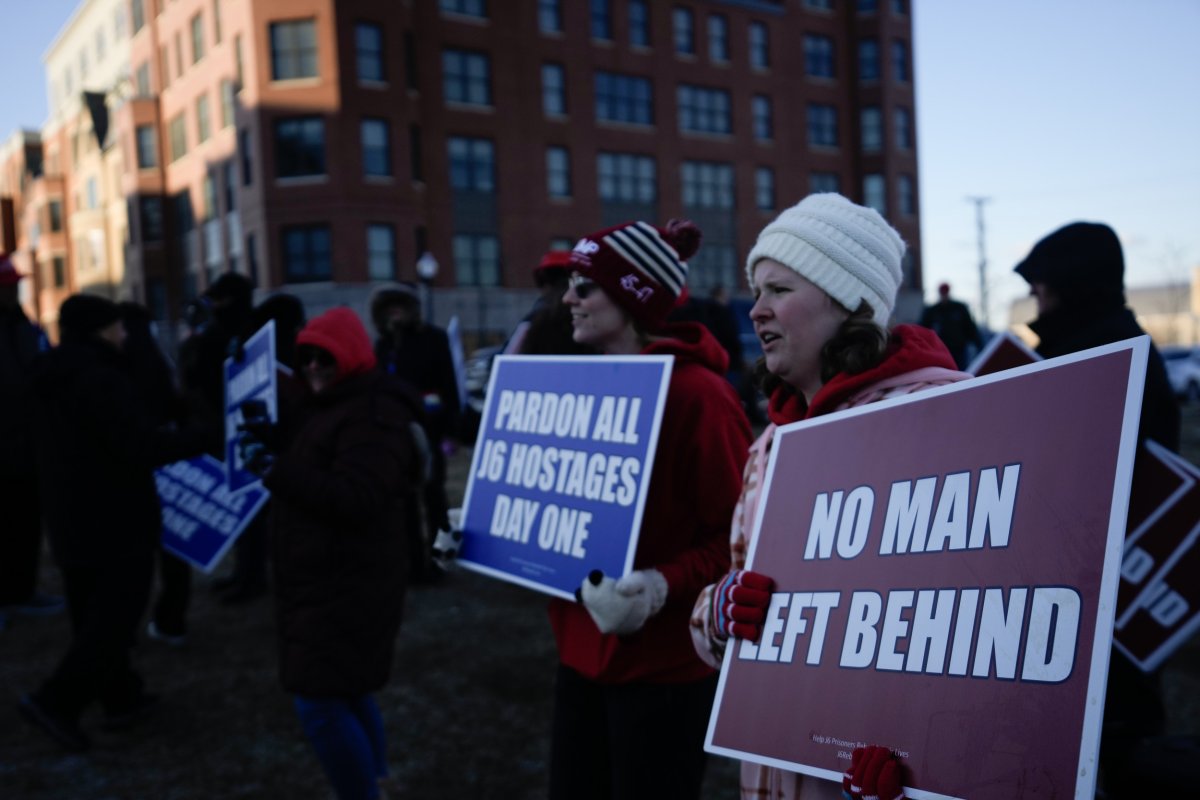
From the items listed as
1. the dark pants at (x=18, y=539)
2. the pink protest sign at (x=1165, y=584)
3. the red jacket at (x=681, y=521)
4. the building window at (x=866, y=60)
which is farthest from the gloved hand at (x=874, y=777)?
the building window at (x=866, y=60)

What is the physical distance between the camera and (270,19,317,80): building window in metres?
32.3

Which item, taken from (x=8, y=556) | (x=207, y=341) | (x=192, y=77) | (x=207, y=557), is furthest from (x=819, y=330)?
(x=192, y=77)

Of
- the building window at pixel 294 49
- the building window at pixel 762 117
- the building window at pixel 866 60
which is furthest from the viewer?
the building window at pixel 866 60

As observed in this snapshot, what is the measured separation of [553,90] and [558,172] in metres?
3.38

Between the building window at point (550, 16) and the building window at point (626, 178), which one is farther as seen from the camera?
the building window at point (626, 178)

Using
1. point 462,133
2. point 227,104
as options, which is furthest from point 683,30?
point 227,104

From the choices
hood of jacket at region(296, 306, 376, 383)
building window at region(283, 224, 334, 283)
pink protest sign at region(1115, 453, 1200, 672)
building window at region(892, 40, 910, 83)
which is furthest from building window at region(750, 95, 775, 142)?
hood of jacket at region(296, 306, 376, 383)

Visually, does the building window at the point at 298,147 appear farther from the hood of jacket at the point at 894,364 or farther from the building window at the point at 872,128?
the hood of jacket at the point at 894,364

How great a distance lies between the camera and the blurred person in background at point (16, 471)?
665 centimetres

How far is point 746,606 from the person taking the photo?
73.7 inches

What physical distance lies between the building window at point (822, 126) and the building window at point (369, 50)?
Answer: 22.6 metres

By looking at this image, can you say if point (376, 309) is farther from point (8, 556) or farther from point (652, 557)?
point (652, 557)

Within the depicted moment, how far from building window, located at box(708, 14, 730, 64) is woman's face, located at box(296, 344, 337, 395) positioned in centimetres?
4252

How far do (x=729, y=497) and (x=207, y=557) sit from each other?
12.3 feet
